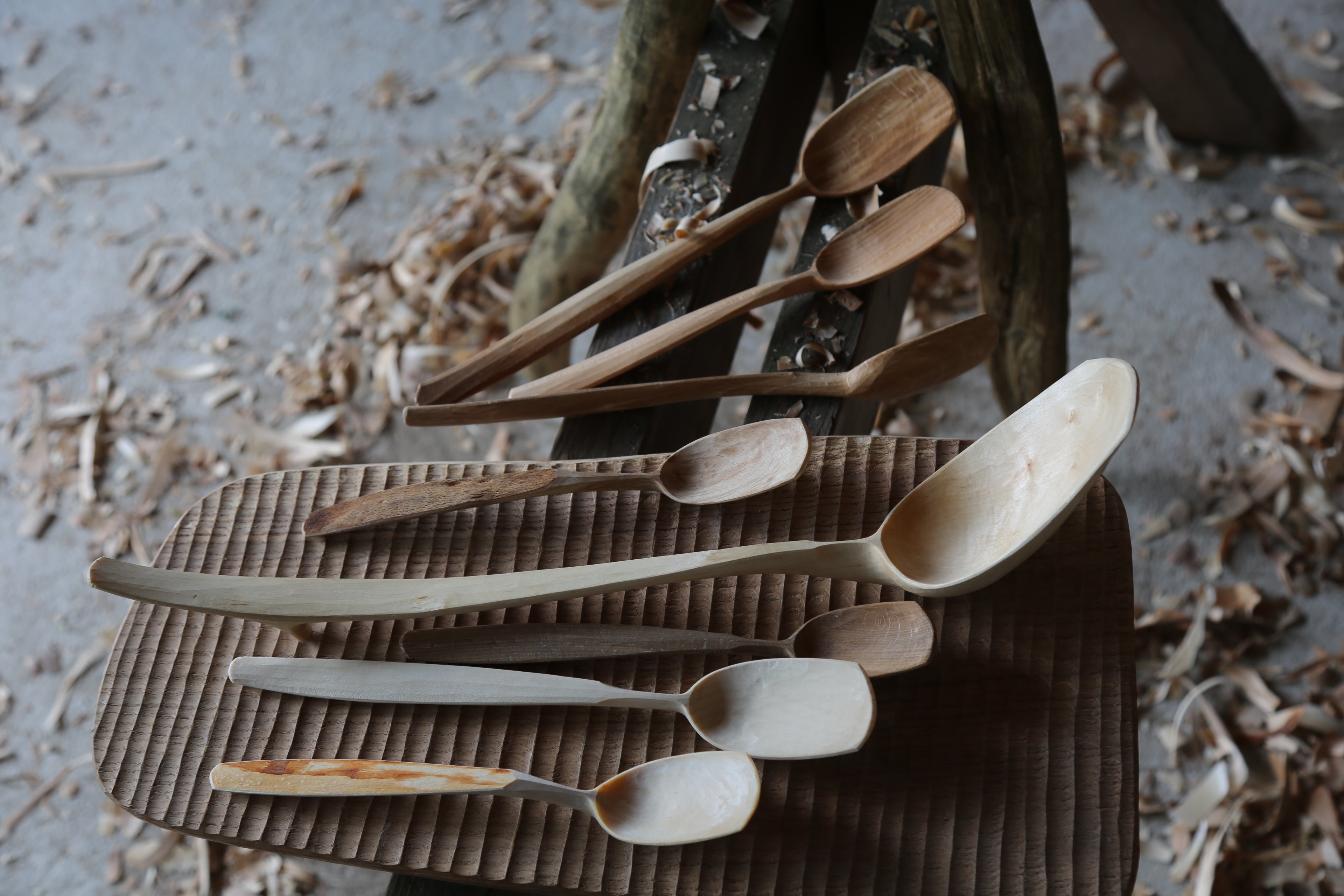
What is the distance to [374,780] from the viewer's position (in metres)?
0.56

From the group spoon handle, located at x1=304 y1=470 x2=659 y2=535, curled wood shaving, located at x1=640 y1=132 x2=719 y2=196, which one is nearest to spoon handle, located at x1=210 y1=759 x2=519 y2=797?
spoon handle, located at x1=304 y1=470 x2=659 y2=535

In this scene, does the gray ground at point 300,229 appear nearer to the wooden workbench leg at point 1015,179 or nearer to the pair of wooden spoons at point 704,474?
the wooden workbench leg at point 1015,179

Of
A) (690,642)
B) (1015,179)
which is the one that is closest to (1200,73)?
(1015,179)

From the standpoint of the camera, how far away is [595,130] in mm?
1096

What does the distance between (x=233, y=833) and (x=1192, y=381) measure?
150cm

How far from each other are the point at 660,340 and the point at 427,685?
0.33 m

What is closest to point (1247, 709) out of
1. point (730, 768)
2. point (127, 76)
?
point (730, 768)

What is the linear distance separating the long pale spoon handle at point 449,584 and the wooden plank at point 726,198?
0.17 meters

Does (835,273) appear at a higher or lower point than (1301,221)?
higher

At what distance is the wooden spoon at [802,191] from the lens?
769mm

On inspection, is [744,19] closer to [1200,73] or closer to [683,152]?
[683,152]

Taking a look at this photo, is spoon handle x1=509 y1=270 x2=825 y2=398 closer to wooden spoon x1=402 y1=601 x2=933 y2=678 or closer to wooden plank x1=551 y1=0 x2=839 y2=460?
wooden plank x1=551 y1=0 x2=839 y2=460

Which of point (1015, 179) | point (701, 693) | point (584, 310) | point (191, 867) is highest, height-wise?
point (584, 310)

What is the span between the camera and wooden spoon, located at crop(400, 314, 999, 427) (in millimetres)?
710
